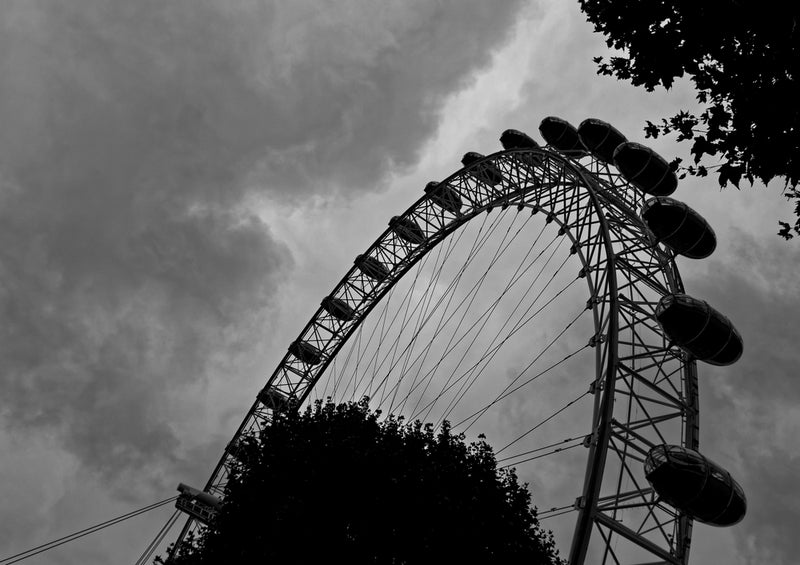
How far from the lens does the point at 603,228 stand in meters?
16.9

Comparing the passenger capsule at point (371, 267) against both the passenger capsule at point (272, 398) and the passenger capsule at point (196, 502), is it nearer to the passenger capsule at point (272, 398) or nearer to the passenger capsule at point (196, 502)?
the passenger capsule at point (272, 398)

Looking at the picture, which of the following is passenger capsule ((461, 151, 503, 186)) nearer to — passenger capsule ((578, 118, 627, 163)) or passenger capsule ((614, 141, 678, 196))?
passenger capsule ((578, 118, 627, 163))

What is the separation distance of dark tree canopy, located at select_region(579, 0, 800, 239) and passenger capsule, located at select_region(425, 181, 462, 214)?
21082 millimetres

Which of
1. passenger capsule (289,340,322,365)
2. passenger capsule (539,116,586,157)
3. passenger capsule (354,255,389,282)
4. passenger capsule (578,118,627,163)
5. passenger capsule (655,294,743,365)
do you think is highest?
passenger capsule (539,116,586,157)

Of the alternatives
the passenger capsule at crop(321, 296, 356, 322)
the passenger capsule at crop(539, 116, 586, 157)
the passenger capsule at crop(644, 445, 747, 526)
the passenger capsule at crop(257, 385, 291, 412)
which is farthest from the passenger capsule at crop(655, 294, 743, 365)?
the passenger capsule at crop(257, 385, 291, 412)

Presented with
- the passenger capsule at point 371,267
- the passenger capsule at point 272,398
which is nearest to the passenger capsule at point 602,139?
the passenger capsule at point 371,267

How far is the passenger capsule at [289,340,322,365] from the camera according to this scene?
3344 cm

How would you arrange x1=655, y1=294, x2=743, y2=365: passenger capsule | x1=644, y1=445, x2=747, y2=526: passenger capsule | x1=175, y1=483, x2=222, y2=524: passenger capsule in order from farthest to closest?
x1=175, y1=483, x2=222, y2=524: passenger capsule → x1=655, y1=294, x2=743, y2=365: passenger capsule → x1=644, y1=445, x2=747, y2=526: passenger capsule

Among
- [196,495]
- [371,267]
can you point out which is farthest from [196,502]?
[371,267]

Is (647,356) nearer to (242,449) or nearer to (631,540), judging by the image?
(631,540)

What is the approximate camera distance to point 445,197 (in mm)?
30922

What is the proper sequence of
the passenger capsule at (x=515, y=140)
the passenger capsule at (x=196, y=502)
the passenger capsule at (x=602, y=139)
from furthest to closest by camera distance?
the passenger capsule at (x=515, y=140) → the passenger capsule at (x=196, y=502) → the passenger capsule at (x=602, y=139)

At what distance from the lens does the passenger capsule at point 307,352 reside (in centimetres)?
3344

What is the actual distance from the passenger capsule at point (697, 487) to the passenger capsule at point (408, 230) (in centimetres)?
2111
